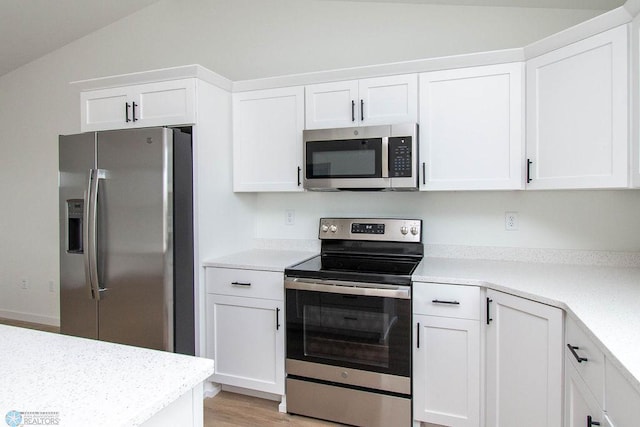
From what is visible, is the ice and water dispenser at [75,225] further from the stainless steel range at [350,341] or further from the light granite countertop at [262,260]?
the stainless steel range at [350,341]

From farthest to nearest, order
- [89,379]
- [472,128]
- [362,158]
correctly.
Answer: [362,158] → [472,128] → [89,379]

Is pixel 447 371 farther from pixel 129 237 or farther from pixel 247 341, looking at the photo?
pixel 129 237

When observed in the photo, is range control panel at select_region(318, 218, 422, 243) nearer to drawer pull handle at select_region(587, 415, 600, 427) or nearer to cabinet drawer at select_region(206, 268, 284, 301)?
cabinet drawer at select_region(206, 268, 284, 301)

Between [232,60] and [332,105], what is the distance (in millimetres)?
1112

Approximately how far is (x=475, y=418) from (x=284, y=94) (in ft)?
7.10

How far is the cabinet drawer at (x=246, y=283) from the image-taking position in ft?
7.55

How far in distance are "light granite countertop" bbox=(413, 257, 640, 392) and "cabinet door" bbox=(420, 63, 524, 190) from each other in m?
0.47

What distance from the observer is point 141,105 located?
251 cm

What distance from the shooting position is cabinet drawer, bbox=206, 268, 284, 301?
2.30 metres

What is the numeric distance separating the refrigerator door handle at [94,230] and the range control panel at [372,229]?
1.37 meters

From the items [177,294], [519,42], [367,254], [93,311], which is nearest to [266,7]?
[519,42]

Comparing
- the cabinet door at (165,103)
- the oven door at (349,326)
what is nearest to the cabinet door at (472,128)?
the oven door at (349,326)

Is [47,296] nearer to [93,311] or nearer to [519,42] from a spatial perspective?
[93,311]

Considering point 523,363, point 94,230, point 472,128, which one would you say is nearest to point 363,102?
point 472,128
